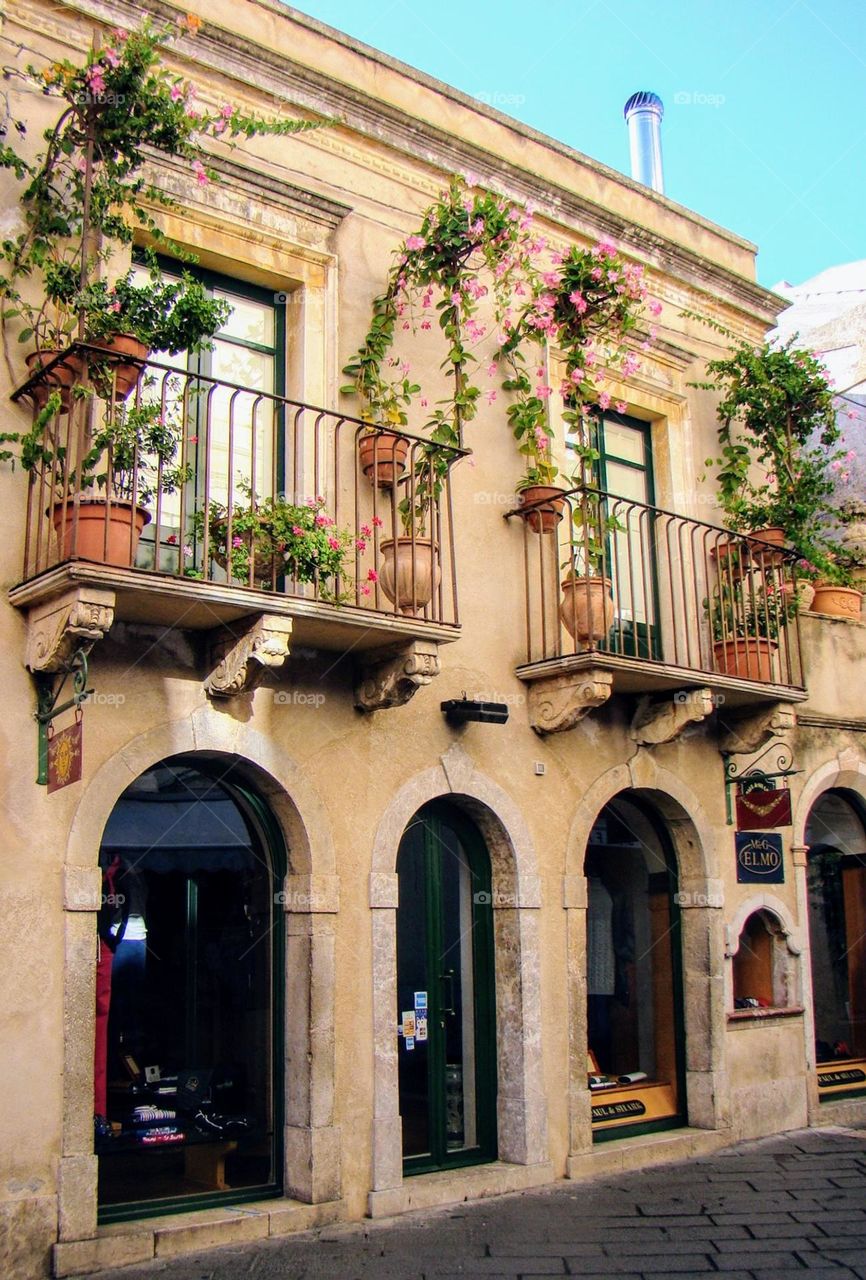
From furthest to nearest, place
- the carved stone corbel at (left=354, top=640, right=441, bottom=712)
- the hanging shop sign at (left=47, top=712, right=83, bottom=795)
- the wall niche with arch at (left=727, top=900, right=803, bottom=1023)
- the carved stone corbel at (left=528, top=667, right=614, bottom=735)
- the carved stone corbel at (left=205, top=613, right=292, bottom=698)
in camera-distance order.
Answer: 1. the wall niche with arch at (left=727, top=900, right=803, bottom=1023)
2. the carved stone corbel at (left=528, top=667, right=614, bottom=735)
3. the carved stone corbel at (left=354, top=640, right=441, bottom=712)
4. the carved stone corbel at (left=205, top=613, right=292, bottom=698)
5. the hanging shop sign at (left=47, top=712, right=83, bottom=795)

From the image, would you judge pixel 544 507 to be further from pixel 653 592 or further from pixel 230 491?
pixel 230 491

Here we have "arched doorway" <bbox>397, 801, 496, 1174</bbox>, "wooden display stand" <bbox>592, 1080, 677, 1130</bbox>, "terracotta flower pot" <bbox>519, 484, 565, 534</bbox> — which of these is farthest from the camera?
"wooden display stand" <bbox>592, 1080, 677, 1130</bbox>

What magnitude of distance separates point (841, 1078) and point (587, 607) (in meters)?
5.10

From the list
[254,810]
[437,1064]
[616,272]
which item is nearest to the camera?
[254,810]

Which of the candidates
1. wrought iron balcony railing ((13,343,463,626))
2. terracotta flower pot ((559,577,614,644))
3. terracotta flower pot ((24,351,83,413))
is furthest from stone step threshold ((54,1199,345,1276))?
terracotta flower pot ((24,351,83,413))

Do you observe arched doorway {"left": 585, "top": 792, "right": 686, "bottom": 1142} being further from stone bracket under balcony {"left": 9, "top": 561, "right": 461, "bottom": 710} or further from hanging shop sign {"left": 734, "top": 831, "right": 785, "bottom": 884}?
stone bracket under balcony {"left": 9, "top": 561, "right": 461, "bottom": 710}

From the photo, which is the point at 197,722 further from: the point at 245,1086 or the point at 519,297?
the point at 519,297

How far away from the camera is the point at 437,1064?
8.16 metres

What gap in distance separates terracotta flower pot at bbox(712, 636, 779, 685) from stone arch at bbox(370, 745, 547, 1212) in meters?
2.31

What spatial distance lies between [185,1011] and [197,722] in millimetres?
1653

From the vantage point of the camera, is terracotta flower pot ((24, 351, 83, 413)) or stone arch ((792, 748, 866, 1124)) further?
stone arch ((792, 748, 866, 1124))

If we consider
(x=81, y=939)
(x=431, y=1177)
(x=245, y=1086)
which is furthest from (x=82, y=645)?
(x=431, y=1177)

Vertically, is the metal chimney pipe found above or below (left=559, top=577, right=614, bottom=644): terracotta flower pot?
above

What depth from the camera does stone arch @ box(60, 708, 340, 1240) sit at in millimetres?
6266
